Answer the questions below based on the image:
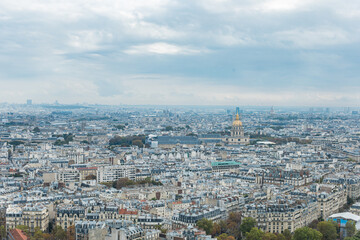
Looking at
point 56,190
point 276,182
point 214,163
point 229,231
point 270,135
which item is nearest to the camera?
point 229,231

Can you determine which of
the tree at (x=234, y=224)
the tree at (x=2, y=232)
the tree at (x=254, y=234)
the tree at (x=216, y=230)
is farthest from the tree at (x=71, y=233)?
the tree at (x=254, y=234)

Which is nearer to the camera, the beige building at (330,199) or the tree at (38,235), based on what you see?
the tree at (38,235)

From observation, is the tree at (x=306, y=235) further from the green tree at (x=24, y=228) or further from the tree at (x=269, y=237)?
the green tree at (x=24, y=228)

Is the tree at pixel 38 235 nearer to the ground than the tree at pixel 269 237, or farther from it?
nearer to the ground

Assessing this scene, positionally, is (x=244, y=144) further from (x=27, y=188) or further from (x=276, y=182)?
(x=27, y=188)

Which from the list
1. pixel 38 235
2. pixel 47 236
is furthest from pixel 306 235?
pixel 38 235

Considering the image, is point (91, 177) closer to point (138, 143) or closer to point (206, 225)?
point (206, 225)

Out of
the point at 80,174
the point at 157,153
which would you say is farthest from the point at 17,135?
the point at 80,174

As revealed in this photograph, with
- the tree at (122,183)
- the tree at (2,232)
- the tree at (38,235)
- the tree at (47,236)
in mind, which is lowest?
the tree at (2,232)

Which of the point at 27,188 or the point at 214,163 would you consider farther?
the point at 214,163
